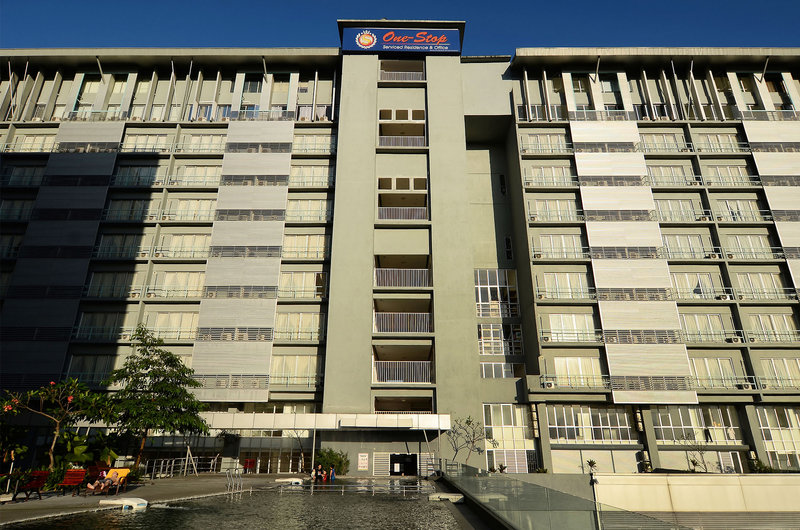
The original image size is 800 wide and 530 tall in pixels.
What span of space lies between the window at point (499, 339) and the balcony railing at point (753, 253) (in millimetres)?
21329

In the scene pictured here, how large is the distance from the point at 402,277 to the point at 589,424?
803 inches

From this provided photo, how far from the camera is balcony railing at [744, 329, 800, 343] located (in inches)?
1667

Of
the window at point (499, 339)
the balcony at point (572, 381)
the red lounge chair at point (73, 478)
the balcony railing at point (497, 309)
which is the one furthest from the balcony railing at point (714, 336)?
the red lounge chair at point (73, 478)

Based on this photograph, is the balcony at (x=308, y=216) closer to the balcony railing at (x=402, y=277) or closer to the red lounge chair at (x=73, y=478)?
the balcony railing at (x=402, y=277)

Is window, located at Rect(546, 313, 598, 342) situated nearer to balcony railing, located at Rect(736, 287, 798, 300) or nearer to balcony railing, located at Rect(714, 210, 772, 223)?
balcony railing, located at Rect(736, 287, 798, 300)

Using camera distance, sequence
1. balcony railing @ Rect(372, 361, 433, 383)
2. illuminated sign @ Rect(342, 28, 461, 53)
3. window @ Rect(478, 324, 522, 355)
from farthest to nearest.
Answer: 1. illuminated sign @ Rect(342, 28, 461, 53)
2. window @ Rect(478, 324, 522, 355)
3. balcony railing @ Rect(372, 361, 433, 383)

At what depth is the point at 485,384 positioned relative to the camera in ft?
139

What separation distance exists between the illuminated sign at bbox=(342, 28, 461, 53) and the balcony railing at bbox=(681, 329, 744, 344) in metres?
36.6

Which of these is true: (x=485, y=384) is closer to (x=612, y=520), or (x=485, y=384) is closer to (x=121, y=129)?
(x=612, y=520)

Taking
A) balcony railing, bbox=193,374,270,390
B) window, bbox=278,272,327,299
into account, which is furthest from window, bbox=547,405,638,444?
balcony railing, bbox=193,374,270,390

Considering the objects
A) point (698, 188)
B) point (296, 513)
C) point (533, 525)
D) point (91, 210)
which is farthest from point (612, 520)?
point (91, 210)

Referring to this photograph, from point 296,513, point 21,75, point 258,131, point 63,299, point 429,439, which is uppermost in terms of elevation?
point 21,75

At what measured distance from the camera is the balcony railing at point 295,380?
41.4 m

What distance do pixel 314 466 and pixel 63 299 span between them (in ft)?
94.4
